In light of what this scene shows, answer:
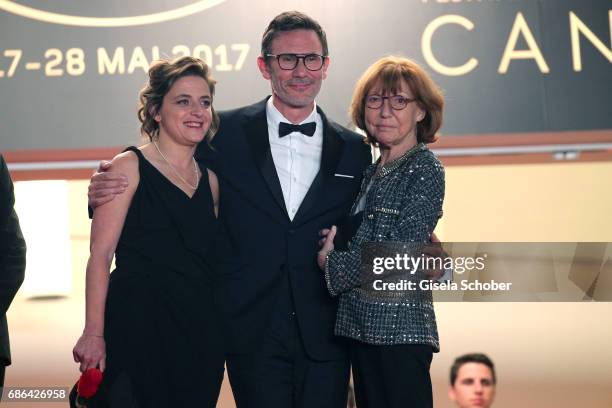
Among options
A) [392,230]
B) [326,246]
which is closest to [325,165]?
[326,246]

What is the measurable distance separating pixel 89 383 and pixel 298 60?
1.11 metres

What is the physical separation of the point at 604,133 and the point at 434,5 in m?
0.92

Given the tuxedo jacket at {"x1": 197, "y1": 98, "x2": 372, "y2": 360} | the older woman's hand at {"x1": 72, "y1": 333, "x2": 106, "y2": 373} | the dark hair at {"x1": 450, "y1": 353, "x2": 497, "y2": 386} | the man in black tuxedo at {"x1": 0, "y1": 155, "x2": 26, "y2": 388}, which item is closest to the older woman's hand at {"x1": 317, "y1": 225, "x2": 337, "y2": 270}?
the tuxedo jacket at {"x1": 197, "y1": 98, "x2": 372, "y2": 360}

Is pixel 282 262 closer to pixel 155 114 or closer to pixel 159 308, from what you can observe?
pixel 159 308

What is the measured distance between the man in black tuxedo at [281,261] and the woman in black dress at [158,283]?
0.11 metres

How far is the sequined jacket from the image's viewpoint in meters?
2.60

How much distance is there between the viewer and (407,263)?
8.55 ft

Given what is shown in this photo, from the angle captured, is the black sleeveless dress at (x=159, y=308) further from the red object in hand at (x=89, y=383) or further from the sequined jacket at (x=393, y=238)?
the sequined jacket at (x=393, y=238)

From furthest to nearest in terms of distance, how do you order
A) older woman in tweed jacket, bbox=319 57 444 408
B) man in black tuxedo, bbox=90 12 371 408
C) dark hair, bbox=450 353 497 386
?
dark hair, bbox=450 353 497 386 → man in black tuxedo, bbox=90 12 371 408 → older woman in tweed jacket, bbox=319 57 444 408

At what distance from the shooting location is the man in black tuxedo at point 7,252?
281cm

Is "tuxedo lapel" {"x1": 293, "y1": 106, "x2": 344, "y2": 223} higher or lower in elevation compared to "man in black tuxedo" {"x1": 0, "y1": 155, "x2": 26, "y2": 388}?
higher

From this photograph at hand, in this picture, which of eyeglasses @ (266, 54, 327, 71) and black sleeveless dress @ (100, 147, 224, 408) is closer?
black sleeveless dress @ (100, 147, 224, 408)

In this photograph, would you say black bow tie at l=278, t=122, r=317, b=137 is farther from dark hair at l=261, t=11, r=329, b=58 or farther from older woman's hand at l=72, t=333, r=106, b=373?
older woman's hand at l=72, t=333, r=106, b=373

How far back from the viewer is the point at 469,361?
408 centimetres
